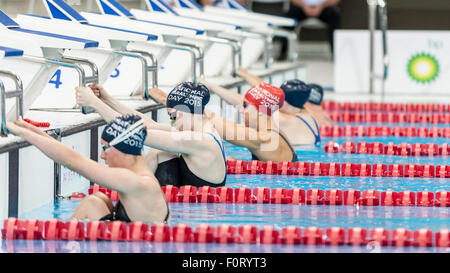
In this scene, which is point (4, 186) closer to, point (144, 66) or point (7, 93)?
point (7, 93)

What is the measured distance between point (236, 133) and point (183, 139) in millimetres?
1260

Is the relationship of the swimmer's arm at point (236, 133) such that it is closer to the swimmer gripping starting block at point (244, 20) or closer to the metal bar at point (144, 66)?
the metal bar at point (144, 66)

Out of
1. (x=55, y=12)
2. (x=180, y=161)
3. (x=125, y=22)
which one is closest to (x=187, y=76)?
(x=125, y=22)

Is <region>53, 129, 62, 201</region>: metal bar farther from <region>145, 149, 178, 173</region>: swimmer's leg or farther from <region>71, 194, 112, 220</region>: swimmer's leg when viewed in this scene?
<region>71, 194, 112, 220</region>: swimmer's leg

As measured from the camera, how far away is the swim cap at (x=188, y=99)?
6187 mm

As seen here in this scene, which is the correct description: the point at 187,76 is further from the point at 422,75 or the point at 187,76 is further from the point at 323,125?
the point at 422,75

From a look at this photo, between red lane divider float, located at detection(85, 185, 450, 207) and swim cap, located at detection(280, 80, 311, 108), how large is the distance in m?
2.26

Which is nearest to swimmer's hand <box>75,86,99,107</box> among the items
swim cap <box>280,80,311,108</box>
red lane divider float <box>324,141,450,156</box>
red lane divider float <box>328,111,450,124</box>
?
swim cap <box>280,80,311,108</box>

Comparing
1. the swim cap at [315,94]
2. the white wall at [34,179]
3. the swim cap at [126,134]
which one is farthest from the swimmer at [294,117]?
the swim cap at [126,134]

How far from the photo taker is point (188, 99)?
6172 mm

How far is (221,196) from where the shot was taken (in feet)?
20.8

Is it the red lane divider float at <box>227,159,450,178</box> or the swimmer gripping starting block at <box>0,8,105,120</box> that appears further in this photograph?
the red lane divider float at <box>227,159,450,178</box>

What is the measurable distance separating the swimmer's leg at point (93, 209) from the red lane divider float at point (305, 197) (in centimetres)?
111

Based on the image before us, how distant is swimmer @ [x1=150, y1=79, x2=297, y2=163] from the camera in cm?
734
